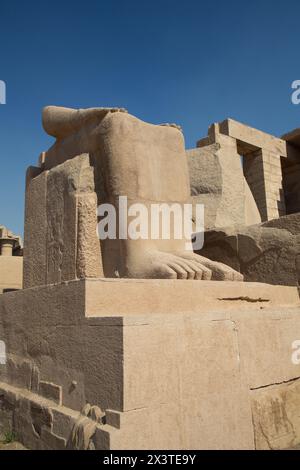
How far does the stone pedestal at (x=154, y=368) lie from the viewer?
61.8 inches

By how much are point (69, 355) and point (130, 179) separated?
1.14 m

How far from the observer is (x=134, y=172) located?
2.61 meters

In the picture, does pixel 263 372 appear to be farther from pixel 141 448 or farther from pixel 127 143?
pixel 127 143

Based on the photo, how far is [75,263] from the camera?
242 centimetres

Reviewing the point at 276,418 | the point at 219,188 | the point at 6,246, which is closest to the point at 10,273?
the point at 6,246

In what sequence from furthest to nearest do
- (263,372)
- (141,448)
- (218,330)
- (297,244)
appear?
1. (297,244)
2. (263,372)
3. (218,330)
4. (141,448)

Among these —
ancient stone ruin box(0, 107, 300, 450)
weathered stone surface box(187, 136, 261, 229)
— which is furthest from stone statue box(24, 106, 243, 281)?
weathered stone surface box(187, 136, 261, 229)

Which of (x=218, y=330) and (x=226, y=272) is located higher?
(x=226, y=272)

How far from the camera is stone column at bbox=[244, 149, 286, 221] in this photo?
622cm

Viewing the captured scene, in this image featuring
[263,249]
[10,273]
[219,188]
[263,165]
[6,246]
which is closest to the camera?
[263,249]

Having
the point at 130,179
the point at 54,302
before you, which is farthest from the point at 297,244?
the point at 54,302

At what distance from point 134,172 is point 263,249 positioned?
117cm

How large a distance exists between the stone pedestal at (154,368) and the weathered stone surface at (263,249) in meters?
0.57

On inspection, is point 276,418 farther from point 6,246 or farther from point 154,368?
point 6,246
